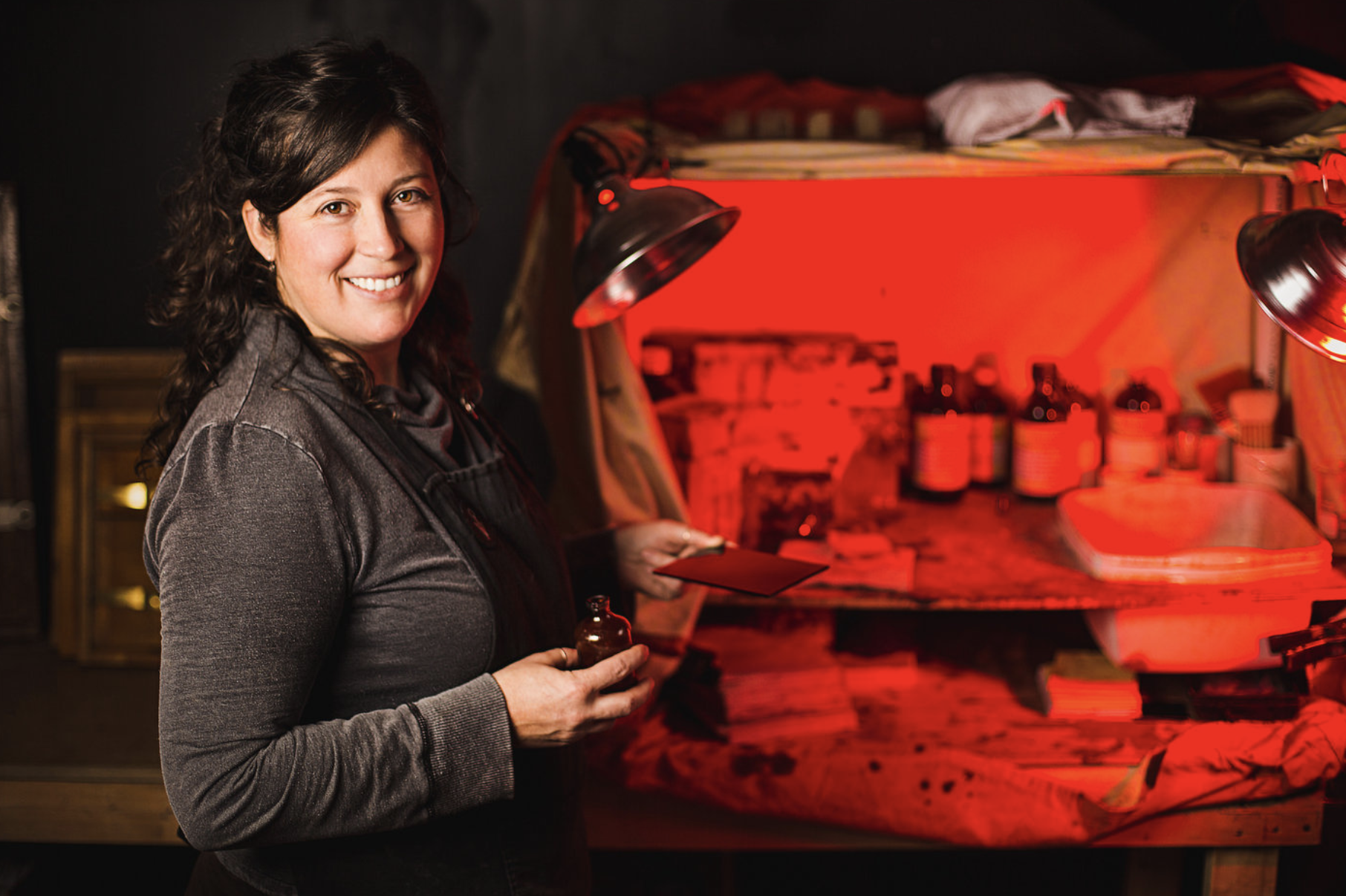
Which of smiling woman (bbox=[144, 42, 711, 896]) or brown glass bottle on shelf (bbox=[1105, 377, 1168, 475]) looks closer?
smiling woman (bbox=[144, 42, 711, 896])

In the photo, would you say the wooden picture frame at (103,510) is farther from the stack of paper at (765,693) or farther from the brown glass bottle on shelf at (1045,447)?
the brown glass bottle on shelf at (1045,447)

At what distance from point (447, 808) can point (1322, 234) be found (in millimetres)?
1427

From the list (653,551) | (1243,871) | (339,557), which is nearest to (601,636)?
(339,557)

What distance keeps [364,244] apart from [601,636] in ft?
2.01

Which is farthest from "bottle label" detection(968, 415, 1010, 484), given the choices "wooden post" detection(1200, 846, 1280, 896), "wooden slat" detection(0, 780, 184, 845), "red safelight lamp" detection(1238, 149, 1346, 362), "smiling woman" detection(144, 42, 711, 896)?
"wooden slat" detection(0, 780, 184, 845)

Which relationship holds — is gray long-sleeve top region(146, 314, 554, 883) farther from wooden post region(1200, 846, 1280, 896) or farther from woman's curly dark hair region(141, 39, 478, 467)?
wooden post region(1200, 846, 1280, 896)

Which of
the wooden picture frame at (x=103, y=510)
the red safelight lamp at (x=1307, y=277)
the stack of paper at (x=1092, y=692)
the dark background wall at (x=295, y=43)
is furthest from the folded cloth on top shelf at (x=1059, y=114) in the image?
the wooden picture frame at (x=103, y=510)

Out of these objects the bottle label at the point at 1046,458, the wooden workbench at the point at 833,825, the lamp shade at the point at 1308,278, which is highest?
the lamp shade at the point at 1308,278

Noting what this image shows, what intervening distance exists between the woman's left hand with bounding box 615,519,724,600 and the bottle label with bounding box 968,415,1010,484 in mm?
1014

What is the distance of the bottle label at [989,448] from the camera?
273 cm

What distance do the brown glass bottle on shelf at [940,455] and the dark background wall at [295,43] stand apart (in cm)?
103

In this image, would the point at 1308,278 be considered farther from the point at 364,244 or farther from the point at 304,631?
the point at 304,631

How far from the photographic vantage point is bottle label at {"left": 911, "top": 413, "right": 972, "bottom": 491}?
8.64 ft

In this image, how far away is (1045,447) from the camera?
2.62 meters
